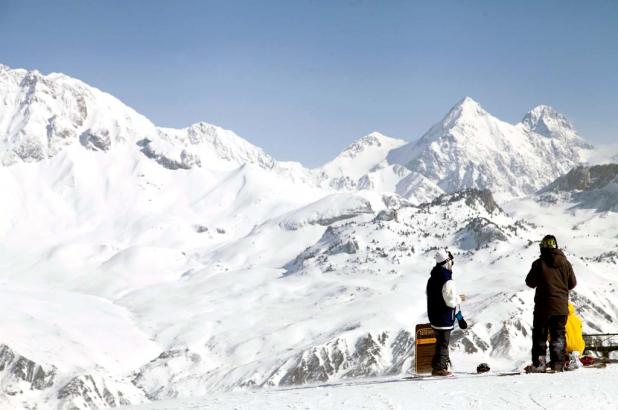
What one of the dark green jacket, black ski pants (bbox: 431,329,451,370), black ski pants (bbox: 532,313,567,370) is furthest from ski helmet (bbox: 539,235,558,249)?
black ski pants (bbox: 431,329,451,370)

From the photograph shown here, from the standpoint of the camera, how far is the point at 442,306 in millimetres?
20672

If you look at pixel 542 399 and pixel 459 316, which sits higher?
pixel 459 316

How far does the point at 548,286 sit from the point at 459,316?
2.49 metres

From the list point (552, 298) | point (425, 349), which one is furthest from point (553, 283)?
point (425, 349)

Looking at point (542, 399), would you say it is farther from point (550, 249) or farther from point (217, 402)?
point (217, 402)

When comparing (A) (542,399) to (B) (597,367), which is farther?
(B) (597,367)

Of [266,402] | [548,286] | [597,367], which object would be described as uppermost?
[548,286]

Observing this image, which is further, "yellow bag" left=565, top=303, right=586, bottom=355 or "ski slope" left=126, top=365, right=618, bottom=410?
"yellow bag" left=565, top=303, right=586, bottom=355

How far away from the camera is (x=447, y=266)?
821 inches

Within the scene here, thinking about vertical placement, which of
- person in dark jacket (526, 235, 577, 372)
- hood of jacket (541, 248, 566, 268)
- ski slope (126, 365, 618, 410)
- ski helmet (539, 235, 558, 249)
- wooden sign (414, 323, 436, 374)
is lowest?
ski slope (126, 365, 618, 410)

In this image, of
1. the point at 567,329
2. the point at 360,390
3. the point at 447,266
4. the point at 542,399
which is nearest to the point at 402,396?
the point at 360,390

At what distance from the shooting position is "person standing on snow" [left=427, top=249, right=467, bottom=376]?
20.5 meters

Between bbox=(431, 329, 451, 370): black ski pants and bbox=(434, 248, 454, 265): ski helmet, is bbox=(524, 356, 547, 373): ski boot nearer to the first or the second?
bbox=(431, 329, 451, 370): black ski pants

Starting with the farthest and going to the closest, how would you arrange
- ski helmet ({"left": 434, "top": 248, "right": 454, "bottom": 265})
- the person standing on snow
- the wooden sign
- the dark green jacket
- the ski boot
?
1. the wooden sign
2. ski helmet ({"left": 434, "top": 248, "right": 454, "bottom": 265})
3. the person standing on snow
4. the ski boot
5. the dark green jacket
